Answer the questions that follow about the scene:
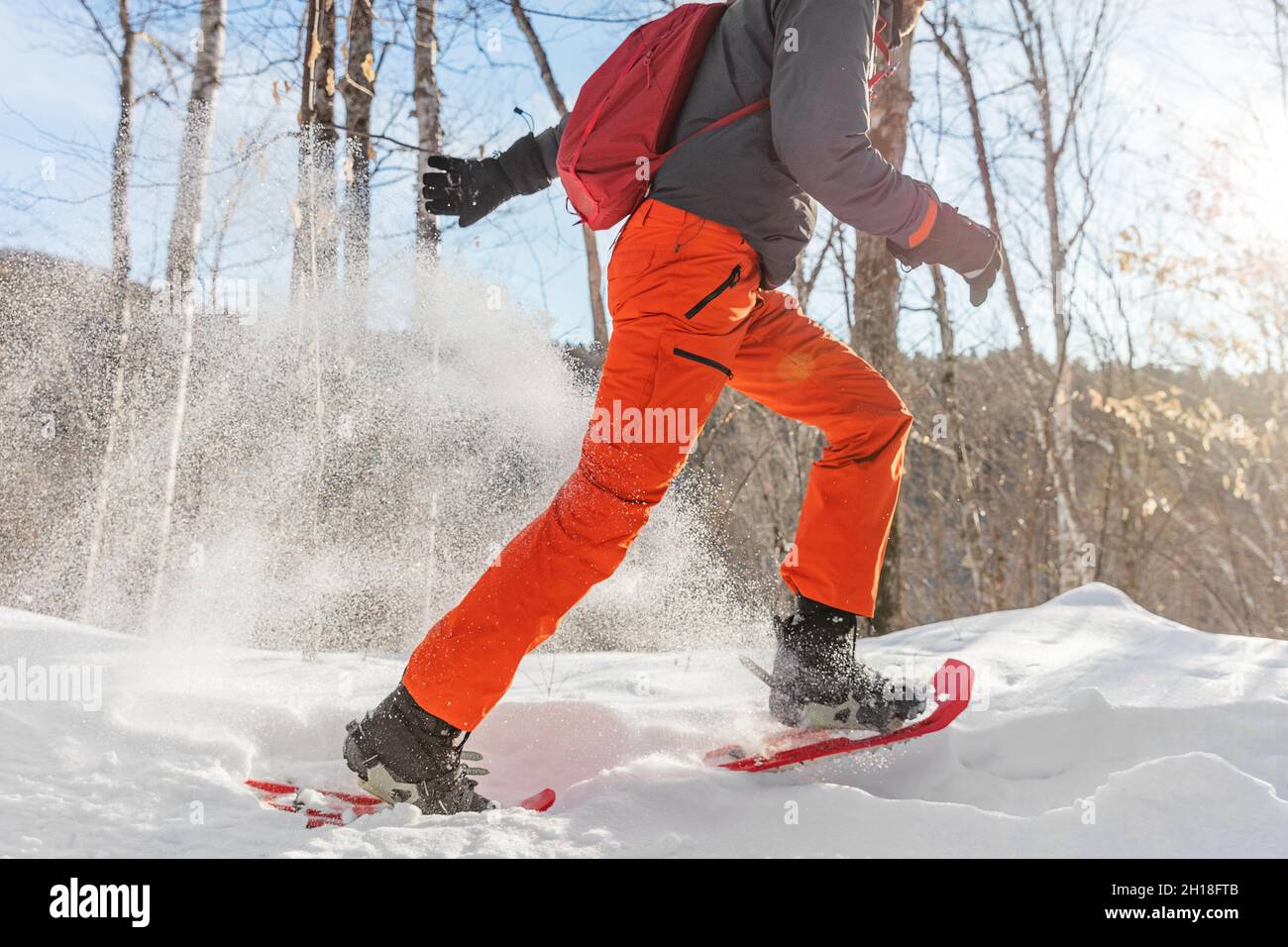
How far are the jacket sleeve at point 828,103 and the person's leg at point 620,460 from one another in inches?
8.8

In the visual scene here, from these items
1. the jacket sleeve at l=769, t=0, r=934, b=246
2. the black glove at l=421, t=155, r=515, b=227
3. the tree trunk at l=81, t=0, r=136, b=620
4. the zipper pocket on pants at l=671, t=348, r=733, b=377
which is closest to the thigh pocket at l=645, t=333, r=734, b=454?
the zipper pocket on pants at l=671, t=348, r=733, b=377

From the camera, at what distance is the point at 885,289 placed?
5.05m

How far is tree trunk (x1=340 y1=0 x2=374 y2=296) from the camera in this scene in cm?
523

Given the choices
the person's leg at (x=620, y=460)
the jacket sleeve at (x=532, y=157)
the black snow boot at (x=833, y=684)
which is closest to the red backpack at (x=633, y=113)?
the person's leg at (x=620, y=460)

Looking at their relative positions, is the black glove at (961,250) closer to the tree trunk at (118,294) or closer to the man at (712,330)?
the man at (712,330)

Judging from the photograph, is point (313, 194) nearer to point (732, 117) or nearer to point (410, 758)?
point (732, 117)

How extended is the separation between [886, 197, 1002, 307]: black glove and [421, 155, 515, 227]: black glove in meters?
1.08

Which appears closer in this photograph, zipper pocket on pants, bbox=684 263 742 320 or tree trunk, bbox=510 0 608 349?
zipper pocket on pants, bbox=684 263 742 320

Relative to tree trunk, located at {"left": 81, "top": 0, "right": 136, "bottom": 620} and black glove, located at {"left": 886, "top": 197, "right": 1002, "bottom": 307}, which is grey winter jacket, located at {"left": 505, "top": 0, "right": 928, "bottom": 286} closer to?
black glove, located at {"left": 886, "top": 197, "right": 1002, "bottom": 307}

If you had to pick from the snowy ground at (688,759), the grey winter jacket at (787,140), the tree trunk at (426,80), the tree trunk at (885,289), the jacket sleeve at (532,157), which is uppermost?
the tree trunk at (426,80)

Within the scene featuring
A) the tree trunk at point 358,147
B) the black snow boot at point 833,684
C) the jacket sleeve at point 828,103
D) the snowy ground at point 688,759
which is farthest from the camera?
the tree trunk at point 358,147

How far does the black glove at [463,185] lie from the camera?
2.31 meters

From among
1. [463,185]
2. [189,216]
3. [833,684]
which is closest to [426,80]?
[189,216]
